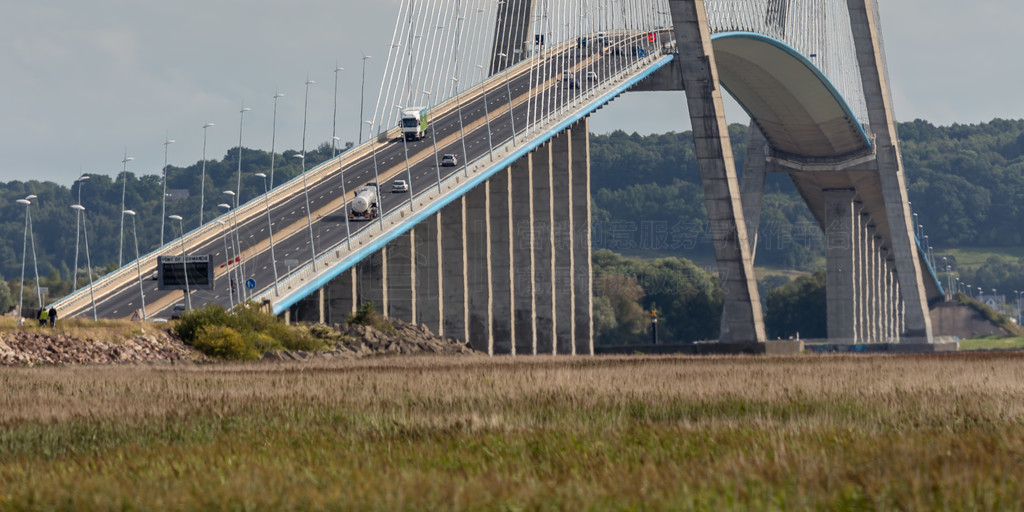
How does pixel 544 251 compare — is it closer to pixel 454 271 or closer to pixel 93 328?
pixel 454 271

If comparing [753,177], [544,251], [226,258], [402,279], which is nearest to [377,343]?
[226,258]

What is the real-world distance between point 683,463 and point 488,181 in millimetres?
67511

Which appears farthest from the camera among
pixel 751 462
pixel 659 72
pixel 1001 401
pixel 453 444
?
pixel 659 72

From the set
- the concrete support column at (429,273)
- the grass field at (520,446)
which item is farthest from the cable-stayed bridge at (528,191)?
the grass field at (520,446)

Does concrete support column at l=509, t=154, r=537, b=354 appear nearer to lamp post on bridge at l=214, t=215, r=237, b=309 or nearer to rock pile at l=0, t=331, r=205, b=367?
lamp post on bridge at l=214, t=215, r=237, b=309

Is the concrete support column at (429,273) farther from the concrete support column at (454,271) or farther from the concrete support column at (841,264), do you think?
the concrete support column at (841,264)

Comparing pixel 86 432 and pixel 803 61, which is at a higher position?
pixel 803 61

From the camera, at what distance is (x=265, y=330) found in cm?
4838

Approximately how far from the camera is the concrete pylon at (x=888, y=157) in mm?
104312

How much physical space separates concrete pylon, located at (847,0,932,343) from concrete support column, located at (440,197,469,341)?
43057mm

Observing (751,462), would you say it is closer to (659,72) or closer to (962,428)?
(962,428)

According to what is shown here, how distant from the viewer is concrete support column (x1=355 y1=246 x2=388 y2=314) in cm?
6769

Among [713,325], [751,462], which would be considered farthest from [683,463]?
[713,325]

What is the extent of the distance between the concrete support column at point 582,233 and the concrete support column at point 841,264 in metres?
38.9
